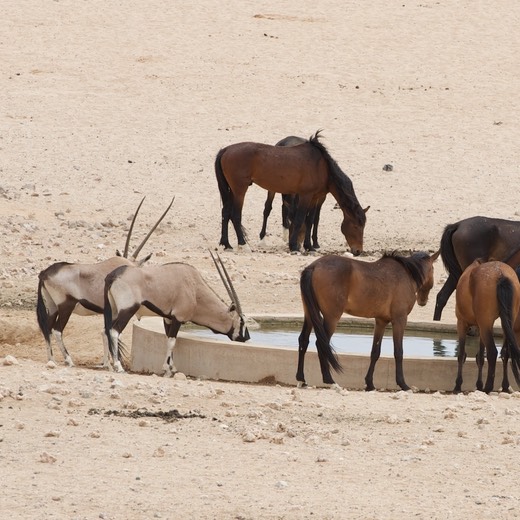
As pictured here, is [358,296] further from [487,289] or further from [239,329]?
[239,329]

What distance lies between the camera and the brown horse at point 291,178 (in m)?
19.1

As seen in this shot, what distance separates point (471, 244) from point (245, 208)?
8.08 meters

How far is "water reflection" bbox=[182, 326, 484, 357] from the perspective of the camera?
42.6 ft

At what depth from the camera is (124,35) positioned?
34031 mm

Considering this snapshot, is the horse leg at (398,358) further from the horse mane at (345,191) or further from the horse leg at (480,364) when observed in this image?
the horse mane at (345,191)

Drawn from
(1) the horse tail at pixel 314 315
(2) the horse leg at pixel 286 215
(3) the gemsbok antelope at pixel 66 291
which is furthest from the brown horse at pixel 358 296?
(2) the horse leg at pixel 286 215

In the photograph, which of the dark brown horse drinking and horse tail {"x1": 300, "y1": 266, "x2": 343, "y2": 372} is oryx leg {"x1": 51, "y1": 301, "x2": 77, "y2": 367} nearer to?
horse tail {"x1": 300, "y1": 266, "x2": 343, "y2": 372}

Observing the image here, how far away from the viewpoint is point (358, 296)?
11258mm

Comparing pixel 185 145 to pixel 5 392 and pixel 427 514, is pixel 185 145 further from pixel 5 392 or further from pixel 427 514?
pixel 427 514

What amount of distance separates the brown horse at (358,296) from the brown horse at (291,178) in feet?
24.1

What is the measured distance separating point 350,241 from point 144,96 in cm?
1085

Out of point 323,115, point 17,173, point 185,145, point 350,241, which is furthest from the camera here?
point 323,115

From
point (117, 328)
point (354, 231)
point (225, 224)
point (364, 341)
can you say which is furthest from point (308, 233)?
point (117, 328)

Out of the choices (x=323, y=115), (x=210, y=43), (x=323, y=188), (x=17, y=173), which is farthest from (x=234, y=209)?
(x=210, y=43)
